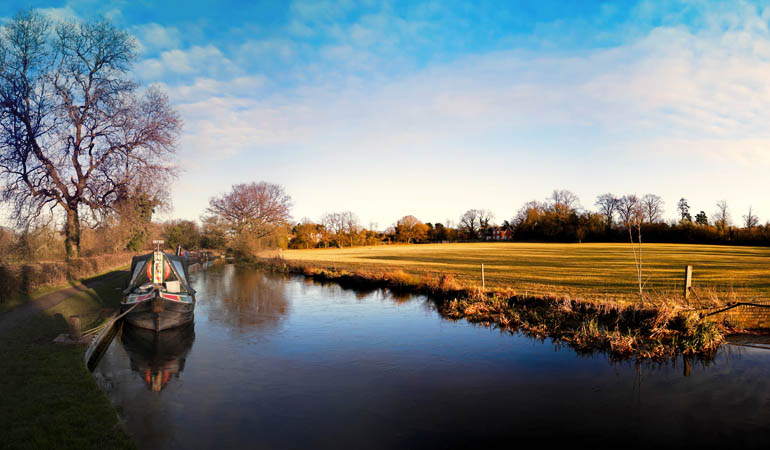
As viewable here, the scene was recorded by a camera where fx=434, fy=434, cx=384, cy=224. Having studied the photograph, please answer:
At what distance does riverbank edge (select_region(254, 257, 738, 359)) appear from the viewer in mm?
10930

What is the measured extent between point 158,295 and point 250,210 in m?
48.2

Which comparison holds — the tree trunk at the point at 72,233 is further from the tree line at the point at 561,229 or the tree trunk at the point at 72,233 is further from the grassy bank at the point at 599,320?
the tree line at the point at 561,229

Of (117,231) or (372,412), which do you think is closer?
(372,412)

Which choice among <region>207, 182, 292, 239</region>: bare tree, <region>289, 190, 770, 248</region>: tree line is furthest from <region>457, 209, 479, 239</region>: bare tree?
<region>207, 182, 292, 239</region>: bare tree

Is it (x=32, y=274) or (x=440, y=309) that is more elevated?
(x=32, y=274)

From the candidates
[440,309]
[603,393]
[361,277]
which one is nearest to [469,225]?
[361,277]

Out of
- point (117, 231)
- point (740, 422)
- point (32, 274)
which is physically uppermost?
point (117, 231)

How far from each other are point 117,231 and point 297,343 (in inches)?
667

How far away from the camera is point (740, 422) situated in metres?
7.38

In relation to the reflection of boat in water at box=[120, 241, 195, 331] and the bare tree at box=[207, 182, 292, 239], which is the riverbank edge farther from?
the bare tree at box=[207, 182, 292, 239]

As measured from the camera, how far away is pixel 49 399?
6738mm

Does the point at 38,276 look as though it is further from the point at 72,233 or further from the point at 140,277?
the point at 140,277

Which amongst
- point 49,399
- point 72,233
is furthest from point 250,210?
point 49,399

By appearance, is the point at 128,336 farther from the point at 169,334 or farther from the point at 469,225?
the point at 469,225
